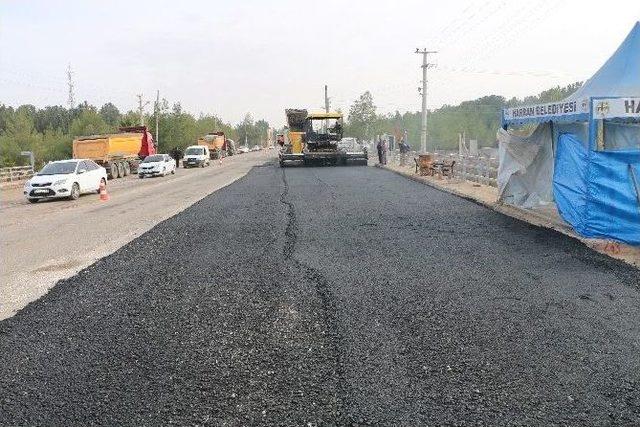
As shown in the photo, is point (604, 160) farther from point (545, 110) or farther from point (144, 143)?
point (144, 143)

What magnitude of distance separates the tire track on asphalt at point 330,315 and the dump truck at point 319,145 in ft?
86.3

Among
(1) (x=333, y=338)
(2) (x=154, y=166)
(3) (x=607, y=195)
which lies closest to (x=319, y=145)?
(2) (x=154, y=166)

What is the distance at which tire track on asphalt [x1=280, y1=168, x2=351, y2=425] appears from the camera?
3.78 metres

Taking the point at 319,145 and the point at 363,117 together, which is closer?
the point at 319,145

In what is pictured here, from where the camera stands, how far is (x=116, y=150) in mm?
37562

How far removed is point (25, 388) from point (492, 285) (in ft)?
16.7

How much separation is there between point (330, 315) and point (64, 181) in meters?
17.8

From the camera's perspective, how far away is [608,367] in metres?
4.34

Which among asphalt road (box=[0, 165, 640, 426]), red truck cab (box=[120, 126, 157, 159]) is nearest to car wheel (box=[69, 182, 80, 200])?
asphalt road (box=[0, 165, 640, 426])

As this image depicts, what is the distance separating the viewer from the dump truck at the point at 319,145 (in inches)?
1473

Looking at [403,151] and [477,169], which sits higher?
[403,151]

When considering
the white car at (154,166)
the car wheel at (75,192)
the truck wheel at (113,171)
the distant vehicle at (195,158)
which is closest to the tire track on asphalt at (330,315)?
the car wheel at (75,192)

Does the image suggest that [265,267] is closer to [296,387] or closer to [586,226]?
[296,387]

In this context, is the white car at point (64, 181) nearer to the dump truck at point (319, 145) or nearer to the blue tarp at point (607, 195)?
the dump truck at point (319, 145)
